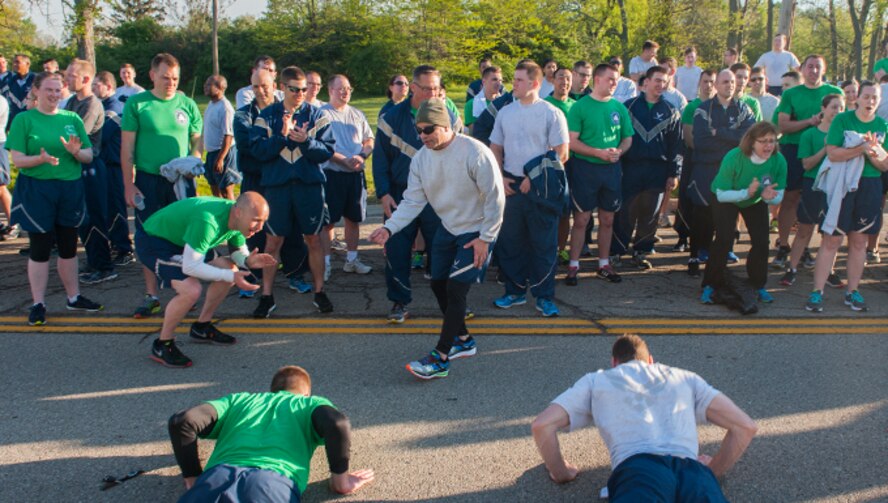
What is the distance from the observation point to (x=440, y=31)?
102 feet

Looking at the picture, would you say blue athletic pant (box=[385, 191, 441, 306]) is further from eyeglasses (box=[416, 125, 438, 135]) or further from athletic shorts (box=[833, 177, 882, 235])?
athletic shorts (box=[833, 177, 882, 235])

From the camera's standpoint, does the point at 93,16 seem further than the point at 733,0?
No

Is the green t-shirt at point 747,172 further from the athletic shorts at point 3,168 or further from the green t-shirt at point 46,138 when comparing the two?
the athletic shorts at point 3,168

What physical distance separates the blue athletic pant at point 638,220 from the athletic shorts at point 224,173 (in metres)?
4.12

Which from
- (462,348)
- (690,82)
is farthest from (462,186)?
(690,82)

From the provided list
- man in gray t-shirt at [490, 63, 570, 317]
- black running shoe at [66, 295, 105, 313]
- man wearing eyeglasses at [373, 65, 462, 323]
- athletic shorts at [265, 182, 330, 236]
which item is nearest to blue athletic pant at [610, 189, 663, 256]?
man in gray t-shirt at [490, 63, 570, 317]

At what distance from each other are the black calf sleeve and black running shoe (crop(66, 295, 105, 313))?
459 millimetres

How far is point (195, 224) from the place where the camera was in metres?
4.98

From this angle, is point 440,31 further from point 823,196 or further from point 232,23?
point 823,196

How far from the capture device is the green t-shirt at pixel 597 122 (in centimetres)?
→ 723

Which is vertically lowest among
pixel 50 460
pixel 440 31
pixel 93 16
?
pixel 50 460

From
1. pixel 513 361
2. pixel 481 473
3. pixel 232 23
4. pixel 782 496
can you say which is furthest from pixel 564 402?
pixel 232 23

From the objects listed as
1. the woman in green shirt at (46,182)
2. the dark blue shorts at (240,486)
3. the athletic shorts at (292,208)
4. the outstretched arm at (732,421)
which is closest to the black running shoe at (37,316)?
the woman in green shirt at (46,182)

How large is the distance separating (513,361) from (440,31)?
1084 inches
